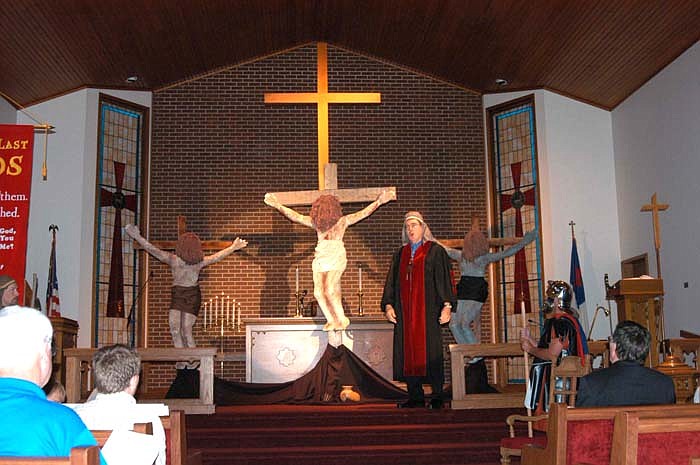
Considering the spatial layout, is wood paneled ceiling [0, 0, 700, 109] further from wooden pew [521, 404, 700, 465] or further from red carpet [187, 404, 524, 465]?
wooden pew [521, 404, 700, 465]

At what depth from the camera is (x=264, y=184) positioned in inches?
546

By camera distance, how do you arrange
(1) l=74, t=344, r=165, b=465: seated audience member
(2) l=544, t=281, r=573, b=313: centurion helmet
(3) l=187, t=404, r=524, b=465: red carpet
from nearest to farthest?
(1) l=74, t=344, r=165, b=465: seated audience member < (2) l=544, t=281, r=573, b=313: centurion helmet < (3) l=187, t=404, r=524, b=465: red carpet

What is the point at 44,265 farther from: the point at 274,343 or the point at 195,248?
the point at 274,343

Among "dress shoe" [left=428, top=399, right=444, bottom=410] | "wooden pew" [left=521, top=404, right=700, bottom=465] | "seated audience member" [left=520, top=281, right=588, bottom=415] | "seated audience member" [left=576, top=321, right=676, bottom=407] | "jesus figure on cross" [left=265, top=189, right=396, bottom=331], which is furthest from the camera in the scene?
"jesus figure on cross" [left=265, top=189, right=396, bottom=331]

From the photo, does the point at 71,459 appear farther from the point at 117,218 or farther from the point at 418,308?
the point at 117,218

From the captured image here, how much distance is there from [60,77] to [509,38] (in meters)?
6.46

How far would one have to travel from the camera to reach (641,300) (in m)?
10.1

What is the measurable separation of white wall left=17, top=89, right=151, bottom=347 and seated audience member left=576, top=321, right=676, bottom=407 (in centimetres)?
929

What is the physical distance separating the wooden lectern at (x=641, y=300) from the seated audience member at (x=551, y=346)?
3.59 meters

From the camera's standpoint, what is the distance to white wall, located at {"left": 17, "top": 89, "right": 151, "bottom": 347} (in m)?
12.4

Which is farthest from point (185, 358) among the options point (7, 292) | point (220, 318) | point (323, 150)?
point (220, 318)

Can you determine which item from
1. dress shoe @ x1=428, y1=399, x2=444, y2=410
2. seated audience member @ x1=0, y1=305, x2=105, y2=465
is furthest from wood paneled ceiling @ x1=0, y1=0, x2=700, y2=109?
seated audience member @ x1=0, y1=305, x2=105, y2=465

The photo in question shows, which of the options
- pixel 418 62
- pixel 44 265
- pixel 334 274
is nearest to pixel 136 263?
pixel 44 265

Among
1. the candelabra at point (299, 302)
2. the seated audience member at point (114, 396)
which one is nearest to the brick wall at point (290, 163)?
the candelabra at point (299, 302)
